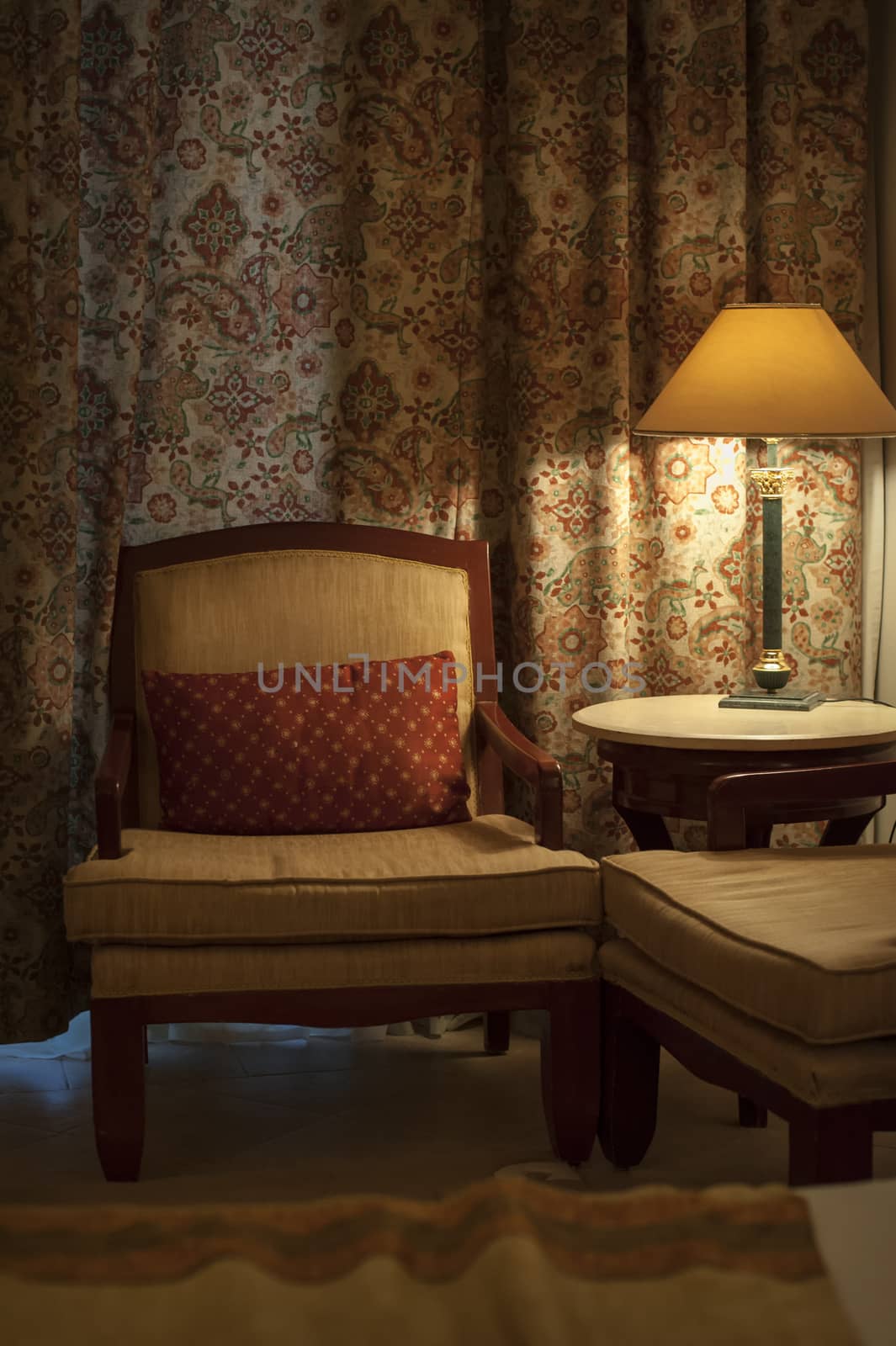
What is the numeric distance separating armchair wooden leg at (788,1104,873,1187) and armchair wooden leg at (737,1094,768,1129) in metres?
0.79

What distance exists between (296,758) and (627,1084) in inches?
30.8

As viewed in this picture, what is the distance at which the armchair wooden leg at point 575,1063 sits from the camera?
223 cm

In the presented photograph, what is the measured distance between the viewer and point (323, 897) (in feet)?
7.00

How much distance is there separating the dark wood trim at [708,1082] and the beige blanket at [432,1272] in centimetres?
89

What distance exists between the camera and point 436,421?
305 centimetres

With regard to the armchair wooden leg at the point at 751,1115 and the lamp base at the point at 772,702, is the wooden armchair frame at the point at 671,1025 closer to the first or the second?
the armchair wooden leg at the point at 751,1115

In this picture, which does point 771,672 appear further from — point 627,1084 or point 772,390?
point 627,1084

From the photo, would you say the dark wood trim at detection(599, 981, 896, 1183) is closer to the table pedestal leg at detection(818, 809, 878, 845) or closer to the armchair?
the armchair

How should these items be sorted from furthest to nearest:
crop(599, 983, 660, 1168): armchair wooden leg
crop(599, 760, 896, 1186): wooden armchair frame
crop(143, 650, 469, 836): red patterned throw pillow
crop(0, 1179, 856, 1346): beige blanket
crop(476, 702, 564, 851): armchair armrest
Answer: crop(143, 650, 469, 836): red patterned throw pillow
crop(476, 702, 564, 851): armchair armrest
crop(599, 983, 660, 1168): armchair wooden leg
crop(599, 760, 896, 1186): wooden armchair frame
crop(0, 1179, 856, 1346): beige blanket

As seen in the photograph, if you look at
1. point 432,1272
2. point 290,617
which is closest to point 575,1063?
point 290,617

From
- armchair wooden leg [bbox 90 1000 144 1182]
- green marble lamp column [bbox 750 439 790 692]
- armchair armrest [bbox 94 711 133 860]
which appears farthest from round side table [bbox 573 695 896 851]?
armchair wooden leg [bbox 90 1000 144 1182]

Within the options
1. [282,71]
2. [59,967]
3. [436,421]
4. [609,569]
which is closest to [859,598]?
[609,569]

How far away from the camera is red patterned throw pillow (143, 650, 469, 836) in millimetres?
→ 2500

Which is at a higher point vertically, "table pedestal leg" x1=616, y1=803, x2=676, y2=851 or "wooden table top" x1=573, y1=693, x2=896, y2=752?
"wooden table top" x1=573, y1=693, x2=896, y2=752
